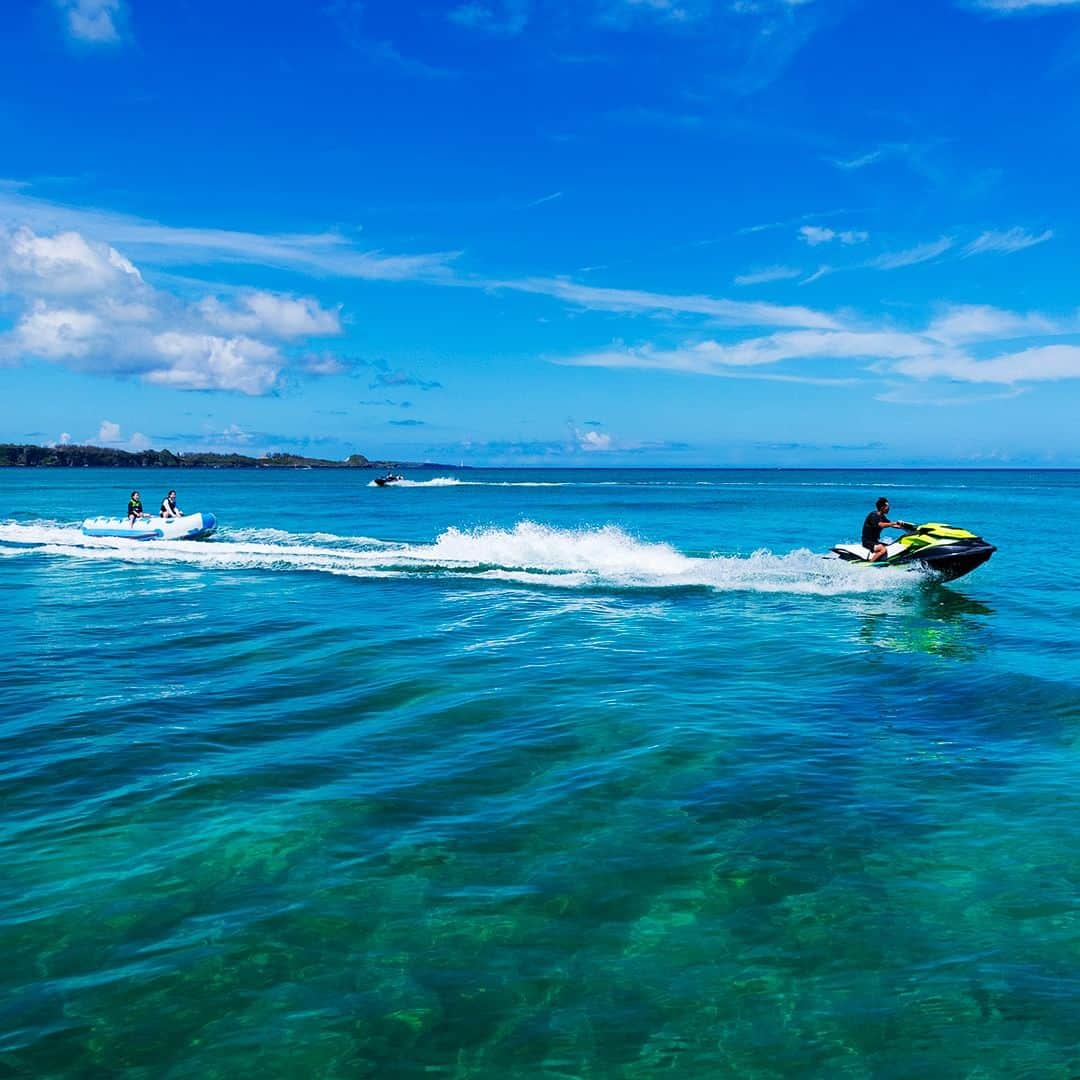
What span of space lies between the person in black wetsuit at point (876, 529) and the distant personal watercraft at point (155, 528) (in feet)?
92.9

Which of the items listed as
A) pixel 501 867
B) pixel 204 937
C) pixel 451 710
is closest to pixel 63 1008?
pixel 204 937

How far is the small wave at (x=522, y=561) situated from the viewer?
81.7 feet

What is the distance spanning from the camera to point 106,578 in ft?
90.9

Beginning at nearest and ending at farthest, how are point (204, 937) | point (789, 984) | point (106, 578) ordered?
point (789, 984), point (204, 937), point (106, 578)

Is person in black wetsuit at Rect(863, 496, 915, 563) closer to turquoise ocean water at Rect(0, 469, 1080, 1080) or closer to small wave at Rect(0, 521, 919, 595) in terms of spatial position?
small wave at Rect(0, 521, 919, 595)

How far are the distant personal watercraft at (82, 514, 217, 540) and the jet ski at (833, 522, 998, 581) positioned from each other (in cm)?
2880

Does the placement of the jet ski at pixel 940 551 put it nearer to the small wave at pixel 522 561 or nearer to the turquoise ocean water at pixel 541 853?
the small wave at pixel 522 561

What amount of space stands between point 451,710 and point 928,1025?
26.2ft

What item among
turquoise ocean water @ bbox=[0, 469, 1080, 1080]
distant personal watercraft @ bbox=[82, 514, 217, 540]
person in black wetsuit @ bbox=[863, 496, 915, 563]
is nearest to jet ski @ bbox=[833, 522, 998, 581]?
person in black wetsuit @ bbox=[863, 496, 915, 563]

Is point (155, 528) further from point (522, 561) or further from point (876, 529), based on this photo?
point (876, 529)

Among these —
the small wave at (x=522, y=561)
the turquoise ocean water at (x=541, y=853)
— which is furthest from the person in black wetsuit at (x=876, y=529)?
the turquoise ocean water at (x=541, y=853)

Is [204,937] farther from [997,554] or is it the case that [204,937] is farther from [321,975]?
[997,554]

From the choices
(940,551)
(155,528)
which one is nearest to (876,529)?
(940,551)

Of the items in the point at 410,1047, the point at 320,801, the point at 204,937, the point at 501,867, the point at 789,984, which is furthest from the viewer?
the point at 320,801
